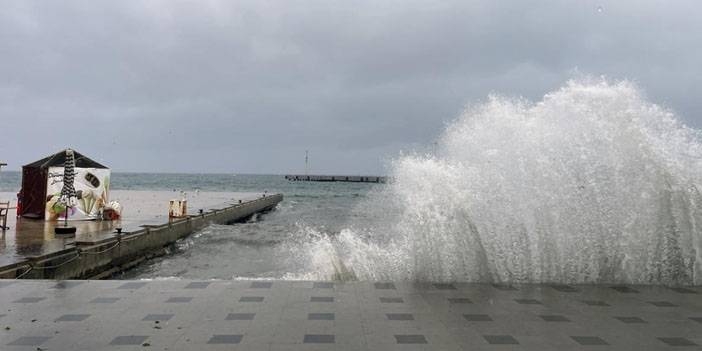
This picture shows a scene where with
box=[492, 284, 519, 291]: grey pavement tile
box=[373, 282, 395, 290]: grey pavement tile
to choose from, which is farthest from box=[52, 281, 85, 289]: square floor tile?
box=[492, 284, 519, 291]: grey pavement tile

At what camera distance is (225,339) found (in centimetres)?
505

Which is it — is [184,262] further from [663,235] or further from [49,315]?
[663,235]

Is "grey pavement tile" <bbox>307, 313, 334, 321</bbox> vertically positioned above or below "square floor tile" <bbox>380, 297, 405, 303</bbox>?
below

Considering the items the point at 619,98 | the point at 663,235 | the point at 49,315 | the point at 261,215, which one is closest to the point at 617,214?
the point at 663,235

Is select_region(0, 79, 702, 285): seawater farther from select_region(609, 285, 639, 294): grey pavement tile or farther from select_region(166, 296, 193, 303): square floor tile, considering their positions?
select_region(166, 296, 193, 303): square floor tile

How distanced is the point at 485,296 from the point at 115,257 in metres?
9.09

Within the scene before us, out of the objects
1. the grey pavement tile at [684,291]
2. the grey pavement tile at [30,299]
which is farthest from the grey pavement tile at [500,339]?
the grey pavement tile at [30,299]

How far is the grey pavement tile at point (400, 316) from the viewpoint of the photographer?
19.3ft

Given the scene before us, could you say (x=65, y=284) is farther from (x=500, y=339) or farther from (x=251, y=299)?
(x=500, y=339)

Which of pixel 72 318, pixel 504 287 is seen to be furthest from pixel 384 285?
pixel 72 318

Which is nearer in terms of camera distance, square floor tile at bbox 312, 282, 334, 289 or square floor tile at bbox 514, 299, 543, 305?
square floor tile at bbox 514, 299, 543, 305

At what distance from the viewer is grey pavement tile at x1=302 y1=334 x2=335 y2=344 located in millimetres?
5012

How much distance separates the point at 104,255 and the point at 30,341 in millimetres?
7366

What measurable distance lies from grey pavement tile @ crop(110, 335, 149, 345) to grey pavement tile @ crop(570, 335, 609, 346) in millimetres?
4218
